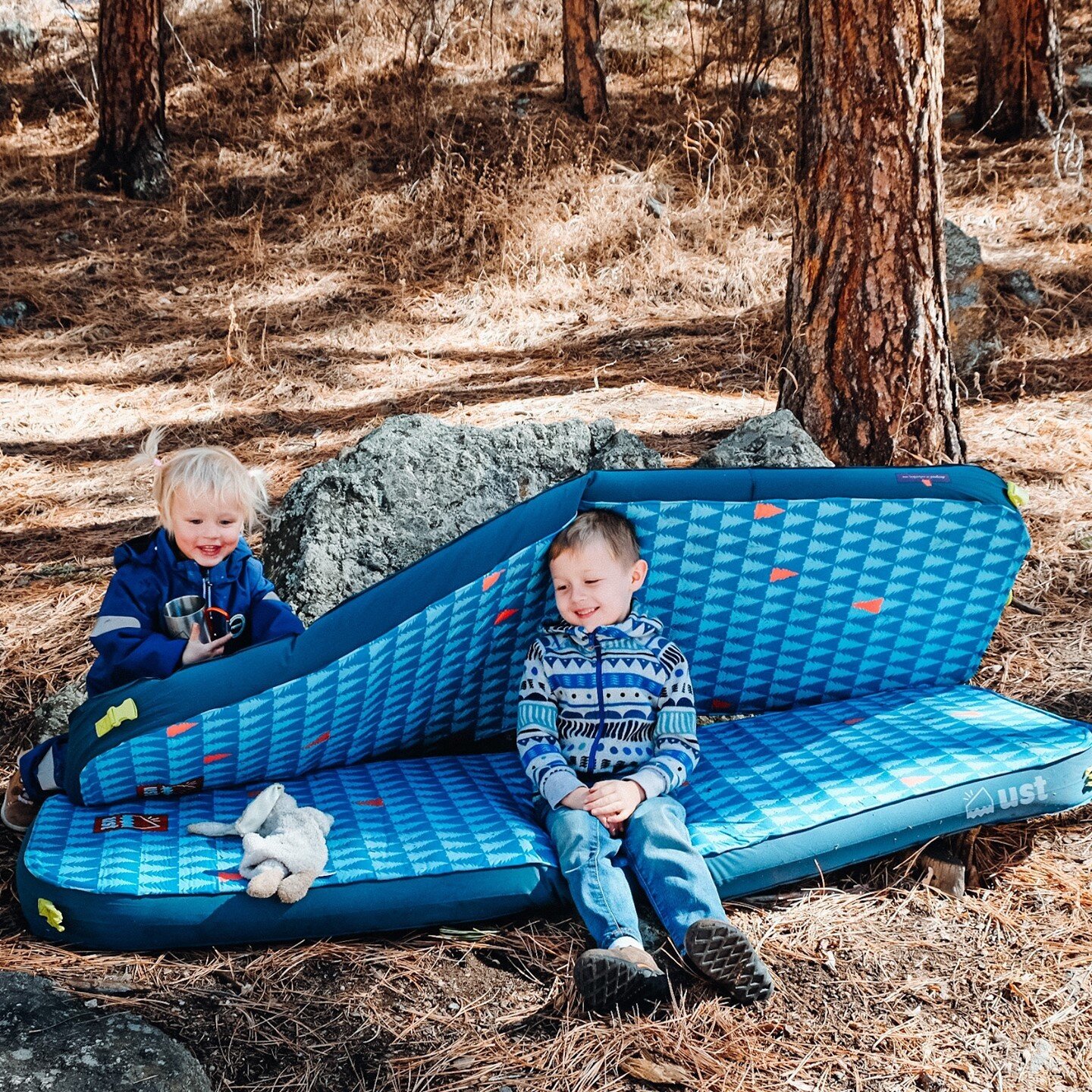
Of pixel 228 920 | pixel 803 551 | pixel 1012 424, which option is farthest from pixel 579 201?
pixel 228 920

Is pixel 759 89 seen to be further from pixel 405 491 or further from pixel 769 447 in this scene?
pixel 405 491

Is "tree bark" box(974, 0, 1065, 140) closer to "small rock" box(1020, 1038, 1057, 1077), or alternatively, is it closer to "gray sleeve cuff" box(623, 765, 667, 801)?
"gray sleeve cuff" box(623, 765, 667, 801)

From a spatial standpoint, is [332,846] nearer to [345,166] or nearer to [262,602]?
[262,602]

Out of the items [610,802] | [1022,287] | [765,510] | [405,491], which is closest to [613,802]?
[610,802]

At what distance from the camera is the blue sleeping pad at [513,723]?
218cm

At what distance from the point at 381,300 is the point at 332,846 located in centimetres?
473

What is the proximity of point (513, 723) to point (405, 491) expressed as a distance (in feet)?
2.60

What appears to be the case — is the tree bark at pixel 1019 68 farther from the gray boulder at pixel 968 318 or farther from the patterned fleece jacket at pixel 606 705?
the patterned fleece jacket at pixel 606 705

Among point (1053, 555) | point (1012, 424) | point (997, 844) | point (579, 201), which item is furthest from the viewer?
point (579, 201)

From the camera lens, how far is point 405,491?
3230 millimetres

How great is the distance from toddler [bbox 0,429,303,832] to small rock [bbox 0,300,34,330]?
14.4 feet

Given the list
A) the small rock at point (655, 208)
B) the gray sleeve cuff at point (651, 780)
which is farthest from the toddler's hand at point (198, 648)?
the small rock at point (655, 208)

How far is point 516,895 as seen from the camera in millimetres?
2193

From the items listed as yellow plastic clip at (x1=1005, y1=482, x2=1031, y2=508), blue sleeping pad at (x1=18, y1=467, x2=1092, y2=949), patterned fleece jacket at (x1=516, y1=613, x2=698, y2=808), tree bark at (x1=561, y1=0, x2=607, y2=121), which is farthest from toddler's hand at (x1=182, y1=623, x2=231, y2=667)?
tree bark at (x1=561, y1=0, x2=607, y2=121)
